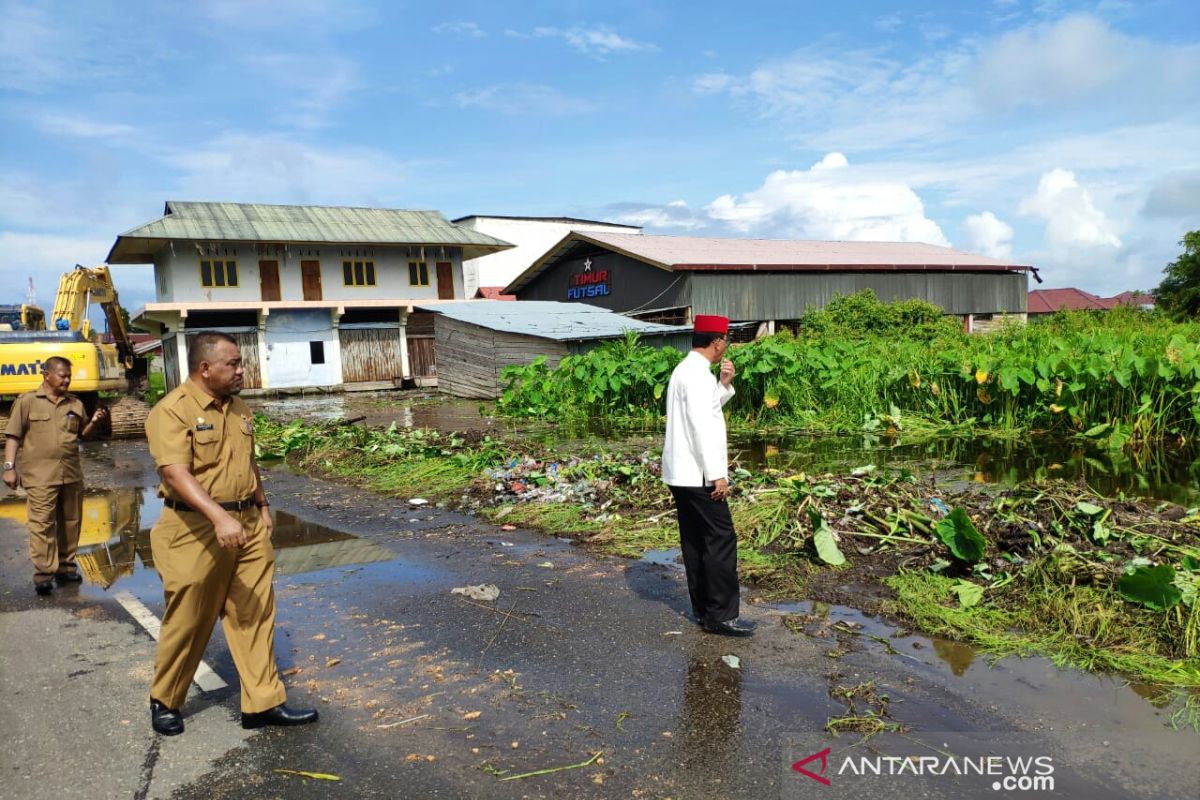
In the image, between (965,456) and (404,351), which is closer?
(965,456)

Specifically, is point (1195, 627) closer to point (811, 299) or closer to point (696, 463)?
point (696, 463)

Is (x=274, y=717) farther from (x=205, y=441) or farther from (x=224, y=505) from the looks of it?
(x=205, y=441)

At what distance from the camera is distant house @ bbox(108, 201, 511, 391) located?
3191cm

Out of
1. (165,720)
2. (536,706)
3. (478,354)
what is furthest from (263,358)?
(536,706)

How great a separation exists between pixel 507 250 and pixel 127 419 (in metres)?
31.9

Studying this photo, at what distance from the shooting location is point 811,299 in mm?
35656

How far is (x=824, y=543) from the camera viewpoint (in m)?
6.55

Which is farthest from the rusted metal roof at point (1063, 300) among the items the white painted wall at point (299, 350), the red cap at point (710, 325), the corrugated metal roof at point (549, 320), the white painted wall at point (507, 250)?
the red cap at point (710, 325)

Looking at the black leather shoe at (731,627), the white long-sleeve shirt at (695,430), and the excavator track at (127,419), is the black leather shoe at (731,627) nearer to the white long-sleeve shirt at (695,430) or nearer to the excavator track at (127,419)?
the white long-sleeve shirt at (695,430)

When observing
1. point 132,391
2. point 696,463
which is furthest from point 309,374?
point 696,463

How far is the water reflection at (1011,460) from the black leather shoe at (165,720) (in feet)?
28.5

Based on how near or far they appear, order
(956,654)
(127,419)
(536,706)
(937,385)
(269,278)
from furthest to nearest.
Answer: (269,278)
(127,419)
(937,385)
(956,654)
(536,706)

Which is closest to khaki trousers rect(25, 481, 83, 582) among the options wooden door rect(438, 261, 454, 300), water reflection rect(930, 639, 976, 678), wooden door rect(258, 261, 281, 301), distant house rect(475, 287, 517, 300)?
water reflection rect(930, 639, 976, 678)

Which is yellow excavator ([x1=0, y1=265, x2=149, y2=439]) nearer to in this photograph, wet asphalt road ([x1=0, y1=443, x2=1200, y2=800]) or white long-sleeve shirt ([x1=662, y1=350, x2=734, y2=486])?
wet asphalt road ([x1=0, y1=443, x2=1200, y2=800])
